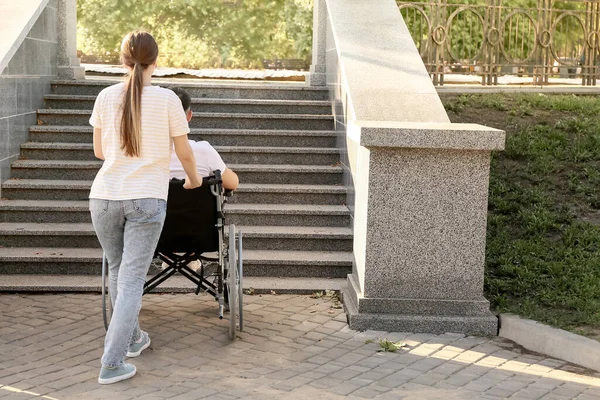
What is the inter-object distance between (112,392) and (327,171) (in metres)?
4.48

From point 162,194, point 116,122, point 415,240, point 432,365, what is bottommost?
point 432,365

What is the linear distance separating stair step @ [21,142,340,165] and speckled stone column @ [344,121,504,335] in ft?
9.41

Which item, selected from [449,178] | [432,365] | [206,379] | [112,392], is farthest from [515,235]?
[112,392]

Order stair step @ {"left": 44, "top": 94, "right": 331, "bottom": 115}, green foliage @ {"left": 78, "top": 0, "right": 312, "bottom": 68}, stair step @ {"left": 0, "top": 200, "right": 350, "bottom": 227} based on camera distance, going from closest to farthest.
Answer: stair step @ {"left": 0, "top": 200, "right": 350, "bottom": 227} → stair step @ {"left": 44, "top": 94, "right": 331, "bottom": 115} → green foliage @ {"left": 78, "top": 0, "right": 312, "bottom": 68}

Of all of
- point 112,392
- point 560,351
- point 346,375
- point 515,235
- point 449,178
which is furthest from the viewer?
point 515,235

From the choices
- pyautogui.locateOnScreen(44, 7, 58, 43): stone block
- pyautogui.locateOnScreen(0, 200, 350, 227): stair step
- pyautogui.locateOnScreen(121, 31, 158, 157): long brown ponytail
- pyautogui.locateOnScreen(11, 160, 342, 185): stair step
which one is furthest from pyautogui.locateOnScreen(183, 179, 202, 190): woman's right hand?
pyautogui.locateOnScreen(44, 7, 58, 43): stone block

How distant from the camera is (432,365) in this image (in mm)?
5871

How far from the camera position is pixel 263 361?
230 inches

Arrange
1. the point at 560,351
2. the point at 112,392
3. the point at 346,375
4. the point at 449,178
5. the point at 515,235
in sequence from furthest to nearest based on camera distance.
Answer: the point at 515,235 < the point at 449,178 < the point at 560,351 < the point at 346,375 < the point at 112,392

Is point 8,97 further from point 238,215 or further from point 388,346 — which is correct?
point 388,346

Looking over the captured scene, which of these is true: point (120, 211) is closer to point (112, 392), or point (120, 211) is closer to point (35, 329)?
point (112, 392)

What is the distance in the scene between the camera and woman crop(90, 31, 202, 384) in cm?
517

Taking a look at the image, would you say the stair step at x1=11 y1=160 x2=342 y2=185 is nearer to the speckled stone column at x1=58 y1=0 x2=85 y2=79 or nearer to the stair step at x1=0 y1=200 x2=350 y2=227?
the stair step at x1=0 y1=200 x2=350 y2=227

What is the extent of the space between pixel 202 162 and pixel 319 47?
5.75 m
